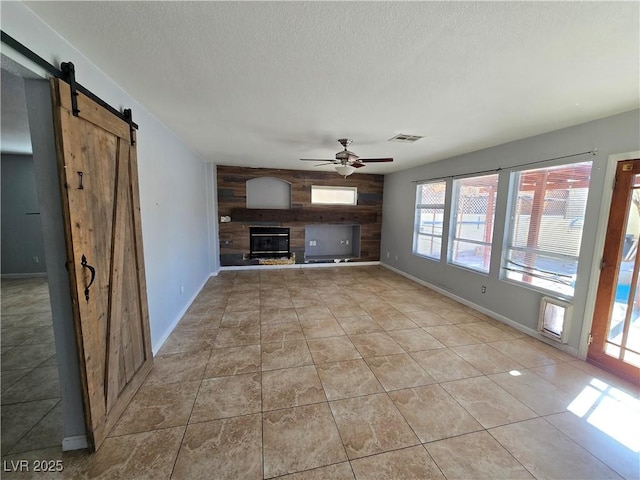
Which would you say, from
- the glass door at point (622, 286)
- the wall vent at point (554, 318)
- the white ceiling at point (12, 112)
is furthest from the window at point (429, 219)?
the white ceiling at point (12, 112)

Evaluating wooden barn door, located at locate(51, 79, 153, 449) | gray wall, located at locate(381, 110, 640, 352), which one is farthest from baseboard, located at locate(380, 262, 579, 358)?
wooden barn door, located at locate(51, 79, 153, 449)

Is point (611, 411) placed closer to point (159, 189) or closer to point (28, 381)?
point (159, 189)

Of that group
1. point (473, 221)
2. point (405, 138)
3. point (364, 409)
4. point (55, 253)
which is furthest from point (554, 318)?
point (55, 253)

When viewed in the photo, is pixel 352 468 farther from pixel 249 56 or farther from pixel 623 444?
pixel 249 56

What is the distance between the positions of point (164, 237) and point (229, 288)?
210 cm

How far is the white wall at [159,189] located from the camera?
1.33 m

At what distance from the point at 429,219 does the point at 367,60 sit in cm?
422

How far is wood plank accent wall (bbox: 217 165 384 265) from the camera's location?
5.94 metres

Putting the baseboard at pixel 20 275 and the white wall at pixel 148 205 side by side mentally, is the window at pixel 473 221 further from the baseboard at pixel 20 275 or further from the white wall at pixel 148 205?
the baseboard at pixel 20 275

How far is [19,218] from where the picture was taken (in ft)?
16.4

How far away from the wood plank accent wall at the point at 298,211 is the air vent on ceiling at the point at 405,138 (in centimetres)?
302

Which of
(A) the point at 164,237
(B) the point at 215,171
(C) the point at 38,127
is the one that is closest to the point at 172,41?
(C) the point at 38,127

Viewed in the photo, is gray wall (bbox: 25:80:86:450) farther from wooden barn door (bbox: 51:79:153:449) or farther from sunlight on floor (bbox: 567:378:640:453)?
sunlight on floor (bbox: 567:378:640:453)

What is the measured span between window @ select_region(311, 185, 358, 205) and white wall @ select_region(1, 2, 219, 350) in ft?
9.17
